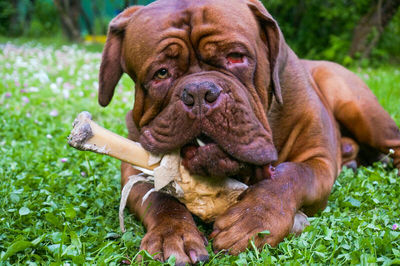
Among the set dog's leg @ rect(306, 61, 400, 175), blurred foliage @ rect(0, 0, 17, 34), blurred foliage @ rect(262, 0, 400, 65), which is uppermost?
dog's leg @ rect(306, 61, 400, 175)

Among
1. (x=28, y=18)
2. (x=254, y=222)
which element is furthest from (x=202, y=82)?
(x=28, y=18)

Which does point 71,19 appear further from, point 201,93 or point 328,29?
point 201,93

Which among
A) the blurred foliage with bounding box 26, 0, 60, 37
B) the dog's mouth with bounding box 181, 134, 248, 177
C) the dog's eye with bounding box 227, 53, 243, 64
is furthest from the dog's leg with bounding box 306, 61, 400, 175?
the blurred foliage with bounding box 26, 0, 60, 37

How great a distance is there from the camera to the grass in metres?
2.17

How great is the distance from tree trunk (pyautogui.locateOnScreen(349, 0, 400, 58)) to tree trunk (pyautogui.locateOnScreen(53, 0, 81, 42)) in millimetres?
10514

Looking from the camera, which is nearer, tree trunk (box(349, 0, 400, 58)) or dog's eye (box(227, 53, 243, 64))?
dog's eye (box(227, 53, 243, 64))

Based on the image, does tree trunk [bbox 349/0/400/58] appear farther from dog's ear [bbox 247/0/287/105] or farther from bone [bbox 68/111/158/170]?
bone [bbox 68/111/158/170]

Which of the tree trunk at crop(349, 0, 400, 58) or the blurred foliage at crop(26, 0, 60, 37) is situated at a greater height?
the tree trunk at crop(349, 0, 400, 58)

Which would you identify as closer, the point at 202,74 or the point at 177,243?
the point at 177,243

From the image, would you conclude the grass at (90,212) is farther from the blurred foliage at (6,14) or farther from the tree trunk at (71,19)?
the blurred foliage at (6,14)

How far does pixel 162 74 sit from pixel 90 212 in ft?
3.06

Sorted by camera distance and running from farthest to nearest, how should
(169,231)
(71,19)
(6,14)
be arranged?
(6,14) < (71,19) < (169,231)

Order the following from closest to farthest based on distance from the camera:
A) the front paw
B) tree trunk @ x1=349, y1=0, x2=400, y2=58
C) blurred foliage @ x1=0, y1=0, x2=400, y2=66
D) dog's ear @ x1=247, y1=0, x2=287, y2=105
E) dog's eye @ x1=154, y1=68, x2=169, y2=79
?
Result: 1. the front paw
2. dog's eye @ x1=154, y1=68, x2=169, y2=79
3. dog's ear @ x1=247, y1=0, x2=287, y2=105
4. tree trunk @ x1=349, y1=0, x2=400, y2=58
5. blurred foliage @ x1=0, y1=0, x2=400, y2=66

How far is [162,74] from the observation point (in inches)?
107
